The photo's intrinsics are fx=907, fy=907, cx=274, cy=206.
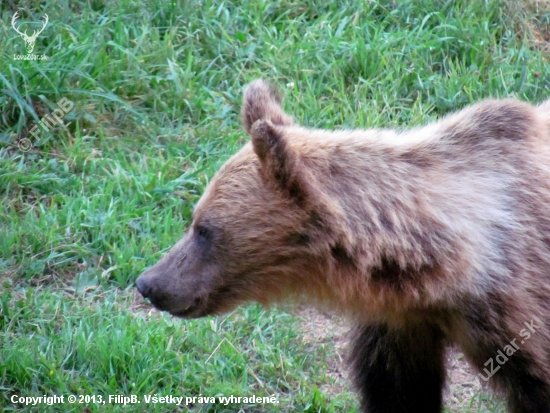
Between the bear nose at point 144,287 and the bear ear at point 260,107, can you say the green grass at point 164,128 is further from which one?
the bear ear at point 260,107

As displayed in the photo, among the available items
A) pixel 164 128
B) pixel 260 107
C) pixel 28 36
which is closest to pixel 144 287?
pixel 260 107

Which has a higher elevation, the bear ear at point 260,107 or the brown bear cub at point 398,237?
the bear ear at point 260,107

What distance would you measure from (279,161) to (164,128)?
10.1ft

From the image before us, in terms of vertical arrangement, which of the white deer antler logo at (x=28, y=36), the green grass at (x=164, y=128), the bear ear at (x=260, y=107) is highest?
the bear ear at (x=260, y=107)

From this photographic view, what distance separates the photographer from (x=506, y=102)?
454 centimetres

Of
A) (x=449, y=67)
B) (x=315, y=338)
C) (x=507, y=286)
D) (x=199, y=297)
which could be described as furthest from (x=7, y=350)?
(x=449, y=67)

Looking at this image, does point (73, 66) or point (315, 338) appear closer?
point (315, 338)

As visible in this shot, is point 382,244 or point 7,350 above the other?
point 382,244

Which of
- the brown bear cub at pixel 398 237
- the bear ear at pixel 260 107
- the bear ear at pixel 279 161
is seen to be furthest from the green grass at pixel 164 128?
the bear ear at pixel 279 161

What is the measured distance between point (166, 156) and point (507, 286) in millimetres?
Answer: 3338

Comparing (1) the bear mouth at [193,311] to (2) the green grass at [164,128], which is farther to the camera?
(2) the green grass at [164,128]

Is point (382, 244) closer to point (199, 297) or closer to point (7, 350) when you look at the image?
point (199, 297)

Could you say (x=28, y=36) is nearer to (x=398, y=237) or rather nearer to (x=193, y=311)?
(x=193, y=311)

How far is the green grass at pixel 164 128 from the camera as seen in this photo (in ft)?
17.2
